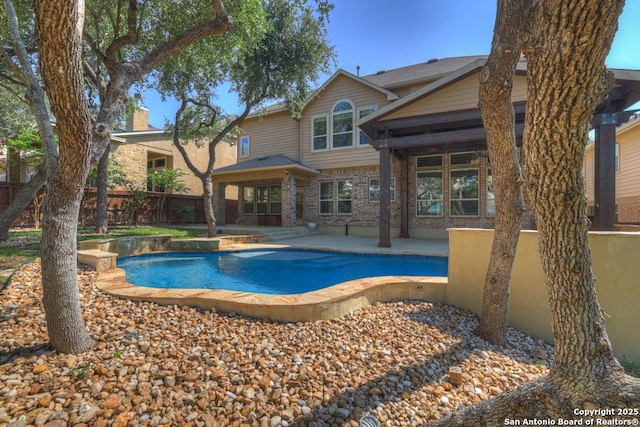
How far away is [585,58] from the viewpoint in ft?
4.02

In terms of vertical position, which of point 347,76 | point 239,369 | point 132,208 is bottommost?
point 239,369

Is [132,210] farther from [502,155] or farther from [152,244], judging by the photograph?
[502,155]

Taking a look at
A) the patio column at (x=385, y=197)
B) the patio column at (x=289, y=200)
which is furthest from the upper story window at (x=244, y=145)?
the patio column at (x=385, y=197)

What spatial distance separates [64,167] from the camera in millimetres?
2250

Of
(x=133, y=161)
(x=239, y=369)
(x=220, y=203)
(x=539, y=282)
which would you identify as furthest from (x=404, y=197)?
(x=133, y=161)

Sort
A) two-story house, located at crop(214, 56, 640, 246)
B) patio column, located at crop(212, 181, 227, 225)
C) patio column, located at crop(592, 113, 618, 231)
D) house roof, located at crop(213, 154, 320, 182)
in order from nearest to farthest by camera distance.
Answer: patio column, located at crop(592, 113, 618, 231) < two-story house, located at crop(214, 56, 640, 246) < house roof, located at crop(213, 154, 320, 182) < patio column, located at crop(212, 181, 227, 225)

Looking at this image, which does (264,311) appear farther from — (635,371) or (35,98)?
(635,371)

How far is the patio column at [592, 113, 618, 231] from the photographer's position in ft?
24.2

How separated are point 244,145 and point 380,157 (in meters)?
9.80

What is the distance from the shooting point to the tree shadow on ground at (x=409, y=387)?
1.92m

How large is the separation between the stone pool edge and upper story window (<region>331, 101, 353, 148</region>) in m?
10.2

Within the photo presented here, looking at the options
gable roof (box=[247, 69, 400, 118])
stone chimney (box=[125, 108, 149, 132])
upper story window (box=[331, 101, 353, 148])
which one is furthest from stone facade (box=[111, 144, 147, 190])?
upper story window (box=[331, 101, 353, 148])

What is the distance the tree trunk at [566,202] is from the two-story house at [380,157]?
8064 mm

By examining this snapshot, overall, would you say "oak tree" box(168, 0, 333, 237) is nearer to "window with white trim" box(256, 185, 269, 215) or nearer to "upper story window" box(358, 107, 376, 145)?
"upper story window" box(358, 107, 376, 145)
